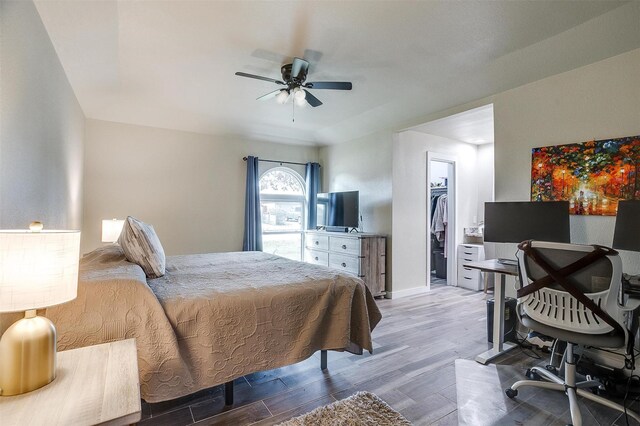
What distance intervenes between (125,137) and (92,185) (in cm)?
78

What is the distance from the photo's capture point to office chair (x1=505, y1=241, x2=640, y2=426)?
67.3 inches

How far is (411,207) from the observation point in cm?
468

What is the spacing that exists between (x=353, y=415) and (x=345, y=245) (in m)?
2.86

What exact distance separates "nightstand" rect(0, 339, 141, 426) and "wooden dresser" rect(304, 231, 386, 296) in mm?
3263

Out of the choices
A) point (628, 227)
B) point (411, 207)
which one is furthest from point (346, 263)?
point (628, 227)

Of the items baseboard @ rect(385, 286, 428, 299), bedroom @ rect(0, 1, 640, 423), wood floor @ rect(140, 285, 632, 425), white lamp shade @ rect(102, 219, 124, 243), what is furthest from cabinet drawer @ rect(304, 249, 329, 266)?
white lamp shade @ rect(102, 219, 124, 243)

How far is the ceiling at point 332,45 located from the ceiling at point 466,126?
0.29 meters

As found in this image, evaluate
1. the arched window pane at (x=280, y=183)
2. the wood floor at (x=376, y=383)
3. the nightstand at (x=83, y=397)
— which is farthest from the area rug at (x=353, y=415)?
the arched window pane at (x=280, y=183)

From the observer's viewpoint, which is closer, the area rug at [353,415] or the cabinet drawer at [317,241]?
the area rug at [353,415]

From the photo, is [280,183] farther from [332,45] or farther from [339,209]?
[332,45]

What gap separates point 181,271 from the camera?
2.54m

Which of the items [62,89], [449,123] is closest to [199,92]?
[62,89]

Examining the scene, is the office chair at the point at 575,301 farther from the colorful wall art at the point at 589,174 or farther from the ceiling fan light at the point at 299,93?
the ceiling fan light at the point at 299,93

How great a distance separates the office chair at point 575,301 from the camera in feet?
5.61
